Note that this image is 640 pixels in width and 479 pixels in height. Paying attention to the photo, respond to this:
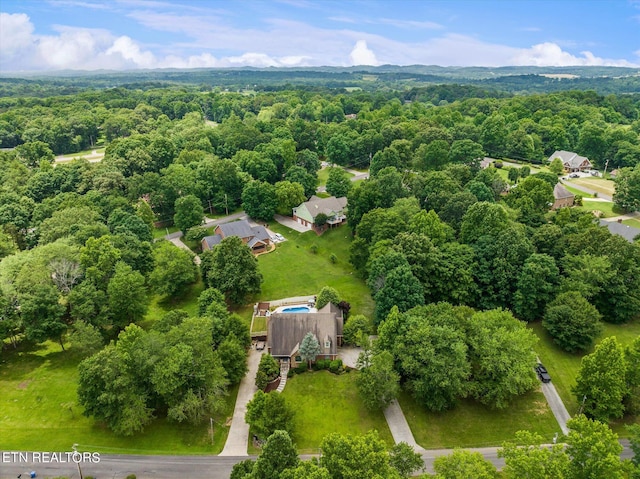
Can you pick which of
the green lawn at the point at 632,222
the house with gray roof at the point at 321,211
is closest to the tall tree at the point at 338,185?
the house with gray roof at the point at 321,211

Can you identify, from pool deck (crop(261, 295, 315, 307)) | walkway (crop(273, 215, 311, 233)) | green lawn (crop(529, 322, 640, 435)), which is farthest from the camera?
walkway (crop(273, 215, 311, 233))

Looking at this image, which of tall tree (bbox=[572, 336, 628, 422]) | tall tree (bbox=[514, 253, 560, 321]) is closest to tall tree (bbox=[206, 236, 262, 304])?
tall tree (bbox=[514, 253, 560, 321])

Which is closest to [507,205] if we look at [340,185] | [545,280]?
[545,280]

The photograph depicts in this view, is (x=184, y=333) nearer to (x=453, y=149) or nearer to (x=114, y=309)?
(x=114, y=309)

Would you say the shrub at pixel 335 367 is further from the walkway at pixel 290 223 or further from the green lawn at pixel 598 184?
the green lawn at pixel 598 184

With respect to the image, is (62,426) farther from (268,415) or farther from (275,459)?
(275,459)

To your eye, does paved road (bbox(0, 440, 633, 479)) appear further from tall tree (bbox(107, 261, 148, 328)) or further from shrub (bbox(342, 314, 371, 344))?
tall tree (bbox(107, 261, 148, 328))

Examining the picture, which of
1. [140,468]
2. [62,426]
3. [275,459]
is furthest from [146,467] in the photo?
[275,459]

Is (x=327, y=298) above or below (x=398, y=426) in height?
above
